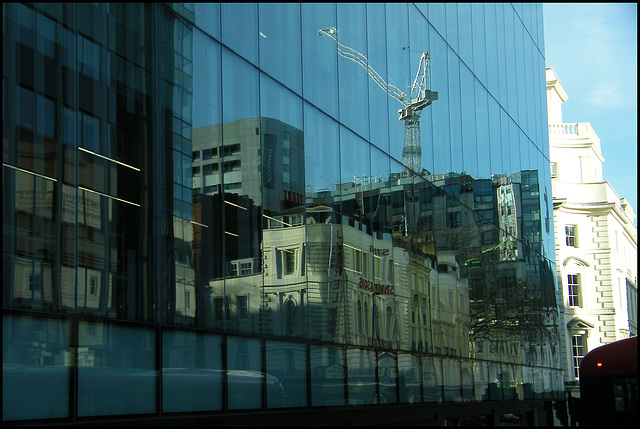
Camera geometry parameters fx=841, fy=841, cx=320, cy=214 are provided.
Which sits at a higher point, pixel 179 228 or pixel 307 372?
pixel 179 228

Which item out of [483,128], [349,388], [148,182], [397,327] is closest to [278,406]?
[349,388]

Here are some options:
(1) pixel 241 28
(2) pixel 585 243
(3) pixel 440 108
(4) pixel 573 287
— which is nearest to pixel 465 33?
(3) pixel 440 108

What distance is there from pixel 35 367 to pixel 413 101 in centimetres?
1451

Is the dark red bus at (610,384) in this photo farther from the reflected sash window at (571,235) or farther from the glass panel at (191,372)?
the reflected sash window at (571,235)

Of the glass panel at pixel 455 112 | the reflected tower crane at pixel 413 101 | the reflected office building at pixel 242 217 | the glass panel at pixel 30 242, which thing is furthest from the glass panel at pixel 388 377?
the glass panel at pixel 30 242

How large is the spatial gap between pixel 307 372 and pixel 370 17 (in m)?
8.79

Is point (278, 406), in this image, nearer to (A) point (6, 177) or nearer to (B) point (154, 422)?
(B) point (154, 422)

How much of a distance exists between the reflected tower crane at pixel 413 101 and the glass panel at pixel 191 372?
8986 millimetres

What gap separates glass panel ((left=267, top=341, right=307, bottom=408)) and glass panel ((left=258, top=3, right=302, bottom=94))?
482 centimetres

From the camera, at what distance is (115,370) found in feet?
34.1

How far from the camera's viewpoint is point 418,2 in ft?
75.5

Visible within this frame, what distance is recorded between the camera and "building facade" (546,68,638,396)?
66.6m

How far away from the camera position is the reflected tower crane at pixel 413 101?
20297 millimetres

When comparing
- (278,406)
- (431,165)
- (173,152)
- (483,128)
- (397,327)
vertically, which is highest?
(483,128)
